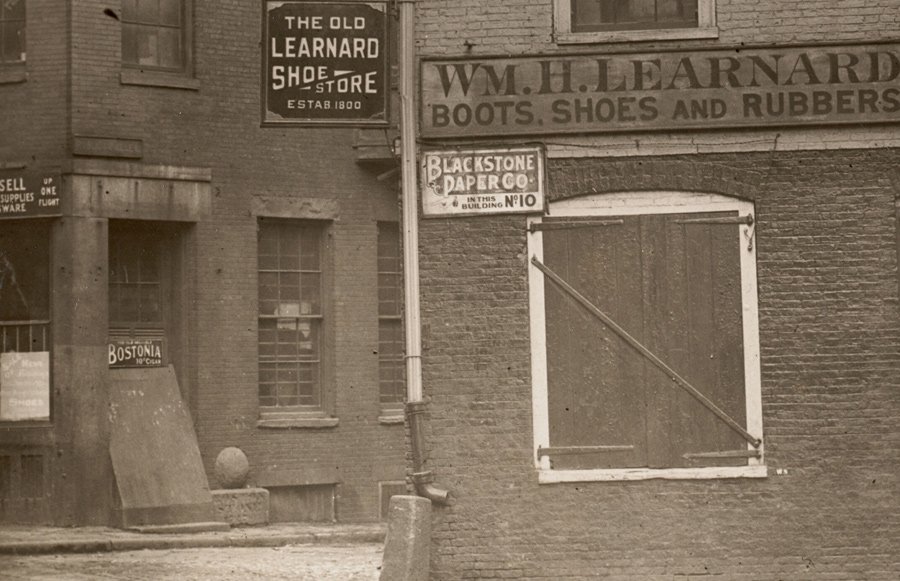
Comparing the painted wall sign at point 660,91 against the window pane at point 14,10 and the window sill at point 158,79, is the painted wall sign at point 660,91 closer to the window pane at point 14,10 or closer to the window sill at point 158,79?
the window sill at point 158,79

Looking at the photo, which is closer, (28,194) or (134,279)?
(28,194)

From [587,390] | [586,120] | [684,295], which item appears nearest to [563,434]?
[587,390]

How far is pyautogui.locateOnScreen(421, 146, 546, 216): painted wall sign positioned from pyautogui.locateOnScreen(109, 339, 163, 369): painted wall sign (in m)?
8.05

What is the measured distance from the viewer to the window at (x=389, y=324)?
73.1 ft

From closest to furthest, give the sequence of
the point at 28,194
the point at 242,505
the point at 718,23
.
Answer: the point at 718,23 < the point at 28,194 < the point at 242,505

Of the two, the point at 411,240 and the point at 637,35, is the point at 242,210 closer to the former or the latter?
the point at 411,240

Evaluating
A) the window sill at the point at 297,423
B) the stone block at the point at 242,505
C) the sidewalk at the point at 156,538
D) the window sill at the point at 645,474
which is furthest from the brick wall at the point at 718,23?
the window sill at the point at 297,423

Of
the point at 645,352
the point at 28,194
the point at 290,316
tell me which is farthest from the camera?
the point at 290,316

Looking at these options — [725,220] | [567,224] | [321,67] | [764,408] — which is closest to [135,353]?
[321,67]

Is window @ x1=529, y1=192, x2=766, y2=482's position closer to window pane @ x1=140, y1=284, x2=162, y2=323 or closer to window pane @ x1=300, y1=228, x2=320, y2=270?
window pane @ x1=140, y1=284, x2=162, y2=323

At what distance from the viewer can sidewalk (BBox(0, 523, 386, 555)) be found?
57.1ft

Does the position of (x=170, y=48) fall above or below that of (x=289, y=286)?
above

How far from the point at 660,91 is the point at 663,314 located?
1.80m

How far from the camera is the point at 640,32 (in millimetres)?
13391
